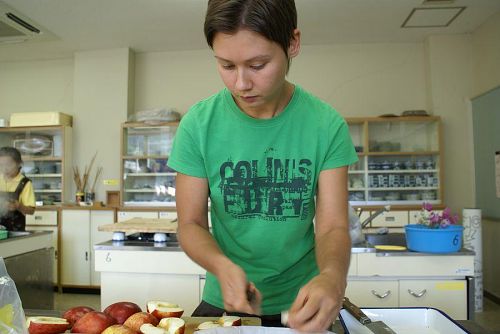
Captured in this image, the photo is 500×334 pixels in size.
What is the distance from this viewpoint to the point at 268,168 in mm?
1041

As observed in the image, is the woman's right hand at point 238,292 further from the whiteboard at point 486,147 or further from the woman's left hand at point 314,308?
the whiteboard at point 486,147

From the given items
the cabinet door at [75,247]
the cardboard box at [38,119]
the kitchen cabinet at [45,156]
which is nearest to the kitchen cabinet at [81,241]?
the cabinet door at [75,247]

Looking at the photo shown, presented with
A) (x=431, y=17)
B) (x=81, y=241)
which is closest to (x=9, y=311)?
(x=81, y=241)

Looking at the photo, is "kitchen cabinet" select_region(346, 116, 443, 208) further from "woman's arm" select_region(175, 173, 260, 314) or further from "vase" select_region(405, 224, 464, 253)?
"woman's arm" select_region(175, 173, 260, 314)

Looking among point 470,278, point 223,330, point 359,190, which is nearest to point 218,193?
point 223,330

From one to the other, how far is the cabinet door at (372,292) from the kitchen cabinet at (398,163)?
7.56ft

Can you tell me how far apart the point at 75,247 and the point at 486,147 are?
4654 mm

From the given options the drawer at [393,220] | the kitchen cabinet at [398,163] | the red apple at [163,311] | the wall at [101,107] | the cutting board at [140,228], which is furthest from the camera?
the wall at [101,107]

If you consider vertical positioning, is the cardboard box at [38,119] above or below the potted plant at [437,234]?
above

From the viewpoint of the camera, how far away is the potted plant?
2217 mm

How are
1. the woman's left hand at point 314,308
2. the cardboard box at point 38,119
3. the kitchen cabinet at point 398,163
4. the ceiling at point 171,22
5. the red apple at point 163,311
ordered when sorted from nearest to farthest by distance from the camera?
the woman's left hand at point 314,308, the red apple at point 163,311, the ceiling at point 171,22, the kitchen cabinet at point 398,163, the cardboard box at point 38,119

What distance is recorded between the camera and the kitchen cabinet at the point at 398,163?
4.51 metres

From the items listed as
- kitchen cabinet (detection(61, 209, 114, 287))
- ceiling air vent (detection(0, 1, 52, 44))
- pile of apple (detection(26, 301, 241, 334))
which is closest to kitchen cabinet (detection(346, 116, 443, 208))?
kitchen cabinet (detection(61, 209, 114, 287))

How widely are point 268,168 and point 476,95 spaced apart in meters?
4.34
